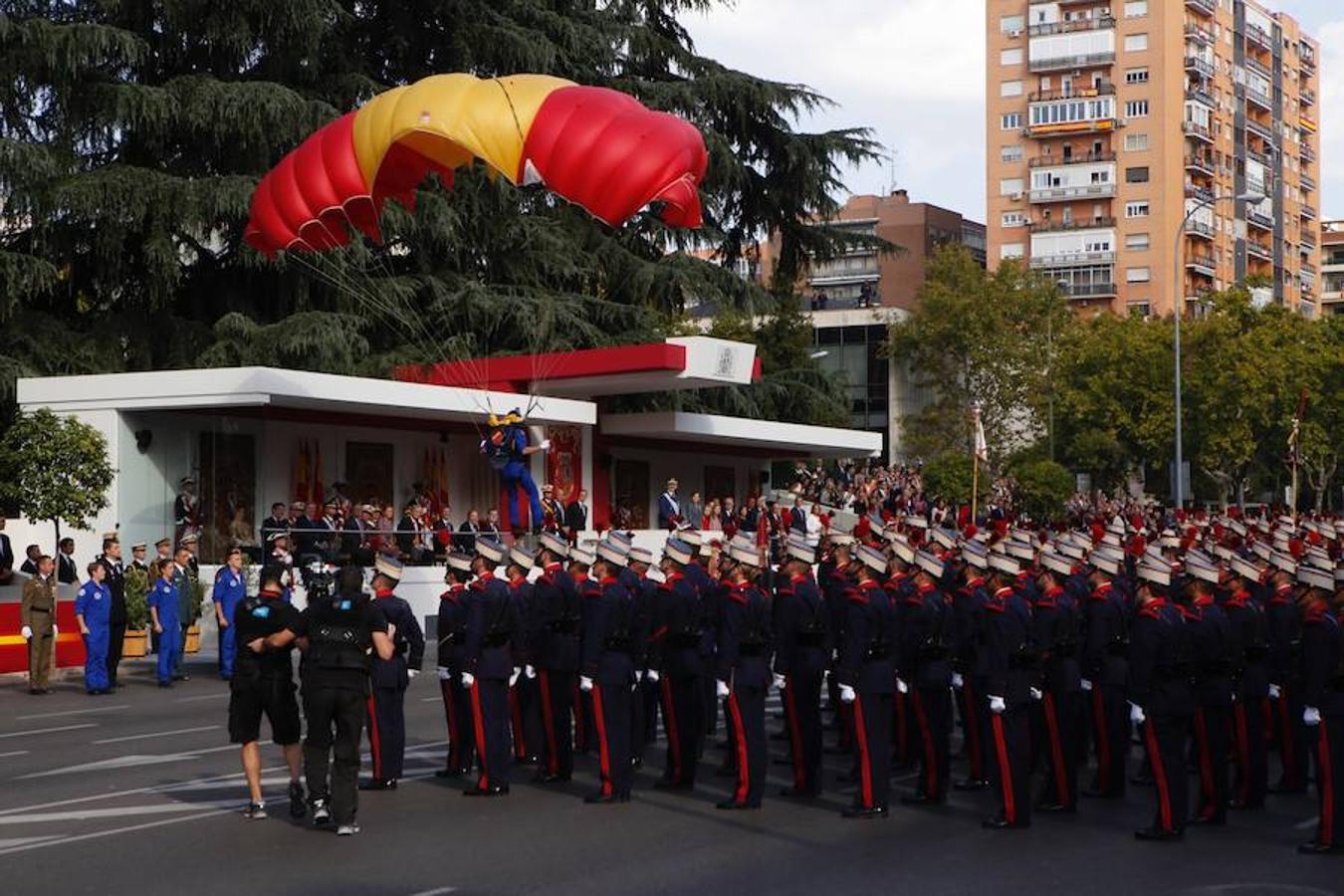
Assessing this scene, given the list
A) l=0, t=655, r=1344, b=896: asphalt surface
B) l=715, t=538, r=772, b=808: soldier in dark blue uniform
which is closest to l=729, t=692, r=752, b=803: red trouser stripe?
l=715, t=538, r=772, b=808: soldier in dark blue uniform

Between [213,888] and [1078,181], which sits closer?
[213,888]

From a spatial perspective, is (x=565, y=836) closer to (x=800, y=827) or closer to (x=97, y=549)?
(x=800, y=827)

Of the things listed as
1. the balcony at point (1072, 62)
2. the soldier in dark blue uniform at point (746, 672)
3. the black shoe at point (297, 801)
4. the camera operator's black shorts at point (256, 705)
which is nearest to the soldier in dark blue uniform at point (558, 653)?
the soldier in dark blue uniform at point (746, 672)

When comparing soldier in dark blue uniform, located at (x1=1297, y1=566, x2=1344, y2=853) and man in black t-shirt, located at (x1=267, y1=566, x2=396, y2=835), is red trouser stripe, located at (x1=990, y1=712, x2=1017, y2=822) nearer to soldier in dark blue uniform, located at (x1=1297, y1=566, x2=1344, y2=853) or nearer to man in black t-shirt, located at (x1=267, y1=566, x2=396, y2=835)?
soldier in dark blue uniform, located at (x1=1297, y1=566, x2=1344, y2=853)

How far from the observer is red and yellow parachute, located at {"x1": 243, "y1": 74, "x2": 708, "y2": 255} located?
2138 centimetres

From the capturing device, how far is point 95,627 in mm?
21500

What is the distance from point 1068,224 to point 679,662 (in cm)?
8976

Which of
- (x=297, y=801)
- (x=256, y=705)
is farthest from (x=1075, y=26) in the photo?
(x=256, y=705)

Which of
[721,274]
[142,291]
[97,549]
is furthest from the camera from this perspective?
[721,274]

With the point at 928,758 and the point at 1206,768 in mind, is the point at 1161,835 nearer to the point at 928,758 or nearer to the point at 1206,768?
the point at 1206,768

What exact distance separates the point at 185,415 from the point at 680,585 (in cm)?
1693

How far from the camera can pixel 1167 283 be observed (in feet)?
323

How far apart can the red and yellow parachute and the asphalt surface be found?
28.1 feet

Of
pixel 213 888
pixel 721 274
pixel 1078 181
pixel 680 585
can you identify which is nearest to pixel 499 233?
pixel 721 274
